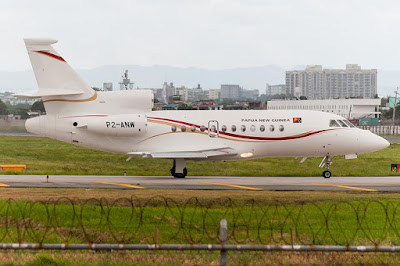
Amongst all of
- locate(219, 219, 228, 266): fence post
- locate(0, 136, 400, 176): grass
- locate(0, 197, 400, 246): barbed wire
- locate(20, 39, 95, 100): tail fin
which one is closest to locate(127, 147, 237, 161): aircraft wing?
locate(20, 39, 95, 100): tail fin

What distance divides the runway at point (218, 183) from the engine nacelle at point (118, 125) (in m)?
2.47

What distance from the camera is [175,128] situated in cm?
3716

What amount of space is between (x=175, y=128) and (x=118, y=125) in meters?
3.07

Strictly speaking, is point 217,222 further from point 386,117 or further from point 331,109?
point 386,117

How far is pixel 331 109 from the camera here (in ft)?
474

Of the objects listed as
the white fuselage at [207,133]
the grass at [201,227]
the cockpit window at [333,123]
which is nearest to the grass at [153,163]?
the white fuselage at [207,133]

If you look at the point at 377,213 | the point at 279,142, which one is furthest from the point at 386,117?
the point at 377,213

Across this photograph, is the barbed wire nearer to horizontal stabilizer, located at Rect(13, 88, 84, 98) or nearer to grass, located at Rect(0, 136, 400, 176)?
horizontal stabilizer, located at Rect(13, 88, 84, 98)

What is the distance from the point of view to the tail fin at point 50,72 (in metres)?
36.2

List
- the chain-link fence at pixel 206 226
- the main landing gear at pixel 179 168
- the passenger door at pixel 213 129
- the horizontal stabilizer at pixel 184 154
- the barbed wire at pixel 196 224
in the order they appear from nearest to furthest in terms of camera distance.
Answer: the chain-link fence at pixel 206 226
the barbed wire at pixel 196 224
the horizontal stabilizer at pixel 184 154
the passenger door at pixel 213 129
the main landing gear at pixel 179 168

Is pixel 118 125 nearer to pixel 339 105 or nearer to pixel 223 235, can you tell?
pixel 223 235

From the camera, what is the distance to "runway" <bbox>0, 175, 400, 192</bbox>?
31.0 m

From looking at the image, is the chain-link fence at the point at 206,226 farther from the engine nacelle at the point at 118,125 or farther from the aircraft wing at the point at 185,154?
the engine nacelle at the point at 118,125

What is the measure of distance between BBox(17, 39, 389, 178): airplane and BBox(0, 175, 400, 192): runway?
1677 millimetres
